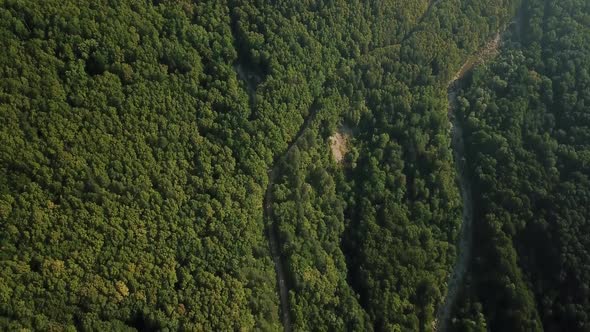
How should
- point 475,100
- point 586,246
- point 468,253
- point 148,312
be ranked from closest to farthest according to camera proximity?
point 148,312, point 586,246, point 468,253, point 475,100

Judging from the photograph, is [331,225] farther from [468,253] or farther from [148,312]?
[148,312]

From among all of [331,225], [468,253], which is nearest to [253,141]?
[331,225]

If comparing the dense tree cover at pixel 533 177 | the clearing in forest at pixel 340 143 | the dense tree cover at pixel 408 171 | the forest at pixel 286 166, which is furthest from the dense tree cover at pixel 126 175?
the dense tree cover at pixel 533 177

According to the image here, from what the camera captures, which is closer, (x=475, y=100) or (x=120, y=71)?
(x=120, y=71)

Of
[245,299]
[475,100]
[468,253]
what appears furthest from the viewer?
[475,100]

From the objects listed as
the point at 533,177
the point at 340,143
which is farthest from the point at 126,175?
the point at 533,177

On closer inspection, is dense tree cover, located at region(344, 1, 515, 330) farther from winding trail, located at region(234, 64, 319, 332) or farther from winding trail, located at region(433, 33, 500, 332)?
winding trail, located at region(234, 64, 319, 332)

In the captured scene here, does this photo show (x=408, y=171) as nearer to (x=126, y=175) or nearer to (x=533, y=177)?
(x=533, y=177)
